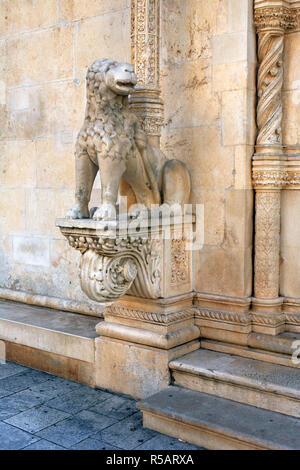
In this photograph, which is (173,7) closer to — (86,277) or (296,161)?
(296,161)

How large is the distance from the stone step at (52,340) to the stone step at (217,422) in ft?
2.67

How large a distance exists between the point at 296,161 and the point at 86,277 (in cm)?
150

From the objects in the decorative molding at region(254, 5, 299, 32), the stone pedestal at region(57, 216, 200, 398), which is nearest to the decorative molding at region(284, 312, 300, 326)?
the stone pedestal at region(57, 216, 200, 398)

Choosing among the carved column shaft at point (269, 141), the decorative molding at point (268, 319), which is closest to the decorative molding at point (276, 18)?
the carved column shaft at point (269, 141)

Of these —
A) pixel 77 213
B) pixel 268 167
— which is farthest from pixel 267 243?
pixel 77 213

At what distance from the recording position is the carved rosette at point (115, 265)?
3375 millimetres

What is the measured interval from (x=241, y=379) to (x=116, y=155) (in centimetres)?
150

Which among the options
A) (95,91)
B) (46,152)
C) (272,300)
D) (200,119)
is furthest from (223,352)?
(46,152)

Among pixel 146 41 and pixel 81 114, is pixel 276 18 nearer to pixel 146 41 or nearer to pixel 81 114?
pixel 146 41

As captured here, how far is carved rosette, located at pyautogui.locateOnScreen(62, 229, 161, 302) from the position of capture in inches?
133

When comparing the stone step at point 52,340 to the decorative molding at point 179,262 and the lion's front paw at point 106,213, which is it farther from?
the lion's front paw at point 106,213

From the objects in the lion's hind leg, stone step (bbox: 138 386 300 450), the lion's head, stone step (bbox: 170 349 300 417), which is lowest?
stone step (bbox: 138 386 300 450)

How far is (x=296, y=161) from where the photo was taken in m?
3.57

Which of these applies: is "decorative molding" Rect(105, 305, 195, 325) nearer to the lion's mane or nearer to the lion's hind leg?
the lion's hind leg
